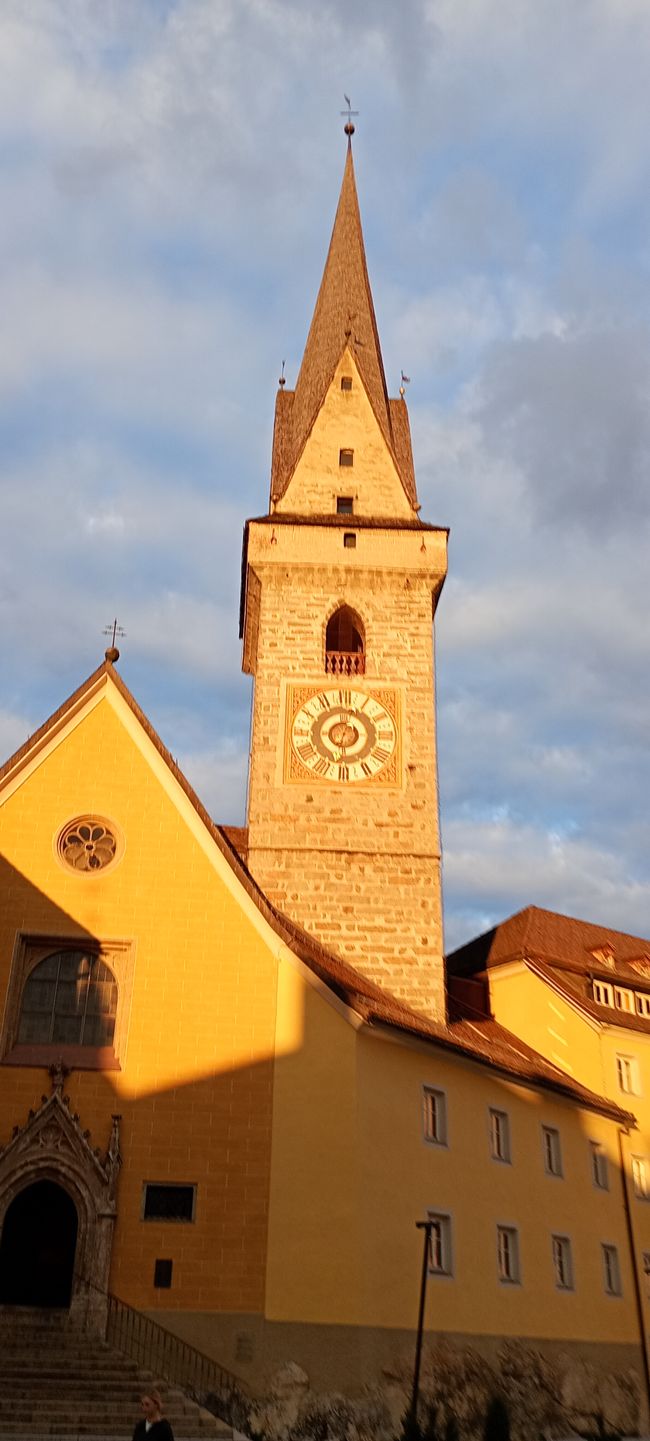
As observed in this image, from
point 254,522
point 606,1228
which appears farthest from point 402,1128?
point 254,522

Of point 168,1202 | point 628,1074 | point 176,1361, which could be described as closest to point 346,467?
point 628,1074

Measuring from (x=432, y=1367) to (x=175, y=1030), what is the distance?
6613mm

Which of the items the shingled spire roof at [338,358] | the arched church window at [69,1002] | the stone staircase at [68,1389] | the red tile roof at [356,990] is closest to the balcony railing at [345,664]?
the shingled spire roof at [338,358]

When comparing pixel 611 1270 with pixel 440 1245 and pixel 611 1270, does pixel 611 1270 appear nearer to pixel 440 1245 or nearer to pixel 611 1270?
pixel 611 1270

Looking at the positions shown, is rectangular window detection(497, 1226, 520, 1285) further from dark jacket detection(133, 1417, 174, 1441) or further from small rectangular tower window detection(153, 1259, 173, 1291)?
dark jacket detection(133, 1417, 174, 1441)

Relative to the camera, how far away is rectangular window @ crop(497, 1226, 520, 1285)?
79.3 ft

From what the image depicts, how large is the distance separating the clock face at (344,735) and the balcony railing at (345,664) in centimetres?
48

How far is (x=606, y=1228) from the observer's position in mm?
28078

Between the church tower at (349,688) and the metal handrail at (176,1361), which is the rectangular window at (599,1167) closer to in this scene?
the church tower at (349,688)

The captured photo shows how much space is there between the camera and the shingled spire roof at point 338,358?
34803 millimetres

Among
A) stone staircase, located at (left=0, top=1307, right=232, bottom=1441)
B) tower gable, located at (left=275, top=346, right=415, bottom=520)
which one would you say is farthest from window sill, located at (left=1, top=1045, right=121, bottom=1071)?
tower gable, located at (left=275, top=346, right=415, bottom=520)

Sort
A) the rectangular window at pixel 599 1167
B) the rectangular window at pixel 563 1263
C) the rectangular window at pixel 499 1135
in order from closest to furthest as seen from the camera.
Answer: the rectangular window at pixel 499 1135, the rectangular window at pixel 563 1263, the rectangular window at pixel 599 1167

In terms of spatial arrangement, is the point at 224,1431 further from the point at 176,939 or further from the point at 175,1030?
the point at 176,939

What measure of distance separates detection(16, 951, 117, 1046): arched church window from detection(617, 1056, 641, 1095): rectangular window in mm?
14200
